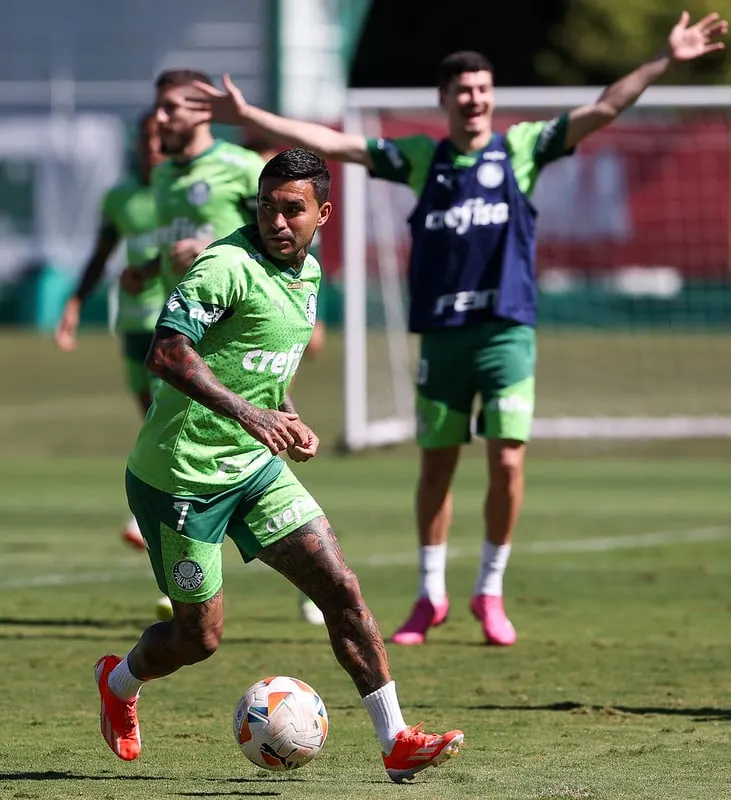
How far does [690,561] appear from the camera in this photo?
11.2 metres

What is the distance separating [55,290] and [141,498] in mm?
31448

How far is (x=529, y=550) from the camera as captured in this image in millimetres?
11805

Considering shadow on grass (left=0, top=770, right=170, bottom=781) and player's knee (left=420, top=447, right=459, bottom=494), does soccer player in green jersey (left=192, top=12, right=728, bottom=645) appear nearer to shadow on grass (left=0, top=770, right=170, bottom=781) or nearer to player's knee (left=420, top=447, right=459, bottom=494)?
player's knee (left=420, top=447, right=459, bottom=494)

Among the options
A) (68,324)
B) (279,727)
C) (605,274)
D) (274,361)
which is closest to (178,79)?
(68,324)

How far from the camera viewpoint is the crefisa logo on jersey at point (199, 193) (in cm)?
913

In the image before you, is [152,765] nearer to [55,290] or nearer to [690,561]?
[690,561]

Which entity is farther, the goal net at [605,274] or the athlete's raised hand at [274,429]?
the goal net at [605,274]

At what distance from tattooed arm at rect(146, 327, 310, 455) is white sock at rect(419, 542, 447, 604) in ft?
10.6

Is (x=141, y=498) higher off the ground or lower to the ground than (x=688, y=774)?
higher

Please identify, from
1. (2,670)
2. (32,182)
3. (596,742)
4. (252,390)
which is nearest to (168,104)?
(2,670)

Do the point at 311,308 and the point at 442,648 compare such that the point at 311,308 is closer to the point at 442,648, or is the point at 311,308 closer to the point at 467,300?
the point at 467,300

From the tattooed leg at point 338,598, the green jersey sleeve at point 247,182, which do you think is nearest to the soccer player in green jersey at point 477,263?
the green jersey sleeve at point 247,182

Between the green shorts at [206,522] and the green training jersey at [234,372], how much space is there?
4 centimetres

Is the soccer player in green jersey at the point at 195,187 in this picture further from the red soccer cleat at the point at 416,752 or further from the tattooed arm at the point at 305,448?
the red soccer cleat at the point at 416,752
